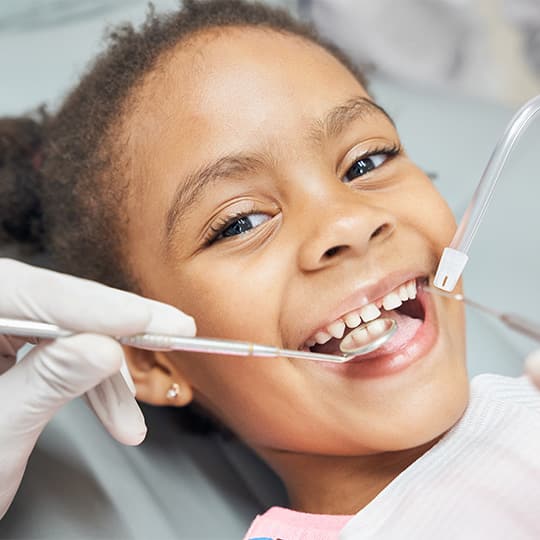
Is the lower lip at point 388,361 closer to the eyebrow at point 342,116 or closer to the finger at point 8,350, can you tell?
the eyebrow at point 342,116

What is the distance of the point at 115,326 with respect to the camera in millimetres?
915

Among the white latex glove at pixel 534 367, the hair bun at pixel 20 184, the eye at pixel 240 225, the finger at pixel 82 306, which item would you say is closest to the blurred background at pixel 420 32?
the hair bun at pixel 20 184

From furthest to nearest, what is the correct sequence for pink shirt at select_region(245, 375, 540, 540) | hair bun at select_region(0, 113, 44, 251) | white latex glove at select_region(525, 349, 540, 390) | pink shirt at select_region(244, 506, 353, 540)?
hair bun at select_region(0, 113, 44, 251)
pink shirt at select_region(244, 506, 353, 540)
pink shirt at select_region(245, 375, 540, 540)
white latex glove at select_region(525, 349, 540, 390)

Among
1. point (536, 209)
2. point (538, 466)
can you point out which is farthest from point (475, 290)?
point (538, 466)

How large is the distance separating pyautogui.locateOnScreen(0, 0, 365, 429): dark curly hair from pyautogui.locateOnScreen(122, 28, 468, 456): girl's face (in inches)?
2.1

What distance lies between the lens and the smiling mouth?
1061mm

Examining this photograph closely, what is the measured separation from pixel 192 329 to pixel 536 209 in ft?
3.90

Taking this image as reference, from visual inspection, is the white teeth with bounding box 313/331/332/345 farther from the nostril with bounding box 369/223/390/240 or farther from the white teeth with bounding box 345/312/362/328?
the nostril with bounding box 369/223/390/240

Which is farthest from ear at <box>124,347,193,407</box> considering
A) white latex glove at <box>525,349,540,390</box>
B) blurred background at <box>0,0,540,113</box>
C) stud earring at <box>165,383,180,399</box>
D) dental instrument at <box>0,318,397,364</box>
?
blurred background at <box>0,0,540,113</box>

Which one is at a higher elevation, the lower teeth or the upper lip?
the upper lip

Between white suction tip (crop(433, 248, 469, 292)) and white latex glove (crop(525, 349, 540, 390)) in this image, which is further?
white suction tip (crop(433, 248, 469, 292))

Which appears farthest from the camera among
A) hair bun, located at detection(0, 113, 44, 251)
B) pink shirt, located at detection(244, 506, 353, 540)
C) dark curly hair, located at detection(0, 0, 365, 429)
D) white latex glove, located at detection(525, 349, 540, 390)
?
hair bun, located at detection(0, 113, 44, 251)

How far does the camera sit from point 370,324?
42.1 inches

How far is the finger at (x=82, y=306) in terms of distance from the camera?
0.92 metres
